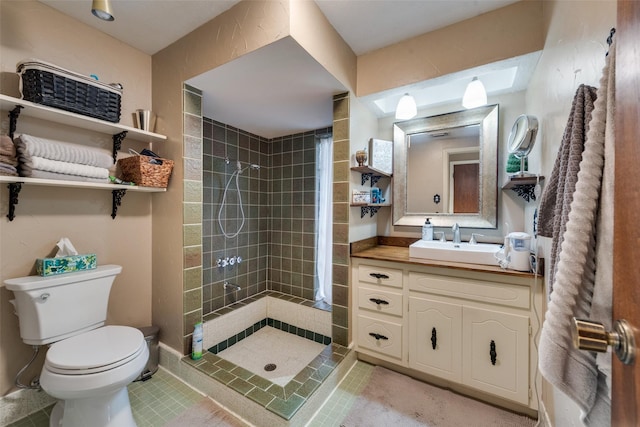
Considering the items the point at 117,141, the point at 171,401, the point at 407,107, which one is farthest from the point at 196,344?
the point at 407,107

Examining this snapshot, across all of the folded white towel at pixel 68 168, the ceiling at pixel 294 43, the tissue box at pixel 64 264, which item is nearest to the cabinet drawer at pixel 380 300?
the ceiling at pixel 294 43

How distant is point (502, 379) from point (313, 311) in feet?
4.72

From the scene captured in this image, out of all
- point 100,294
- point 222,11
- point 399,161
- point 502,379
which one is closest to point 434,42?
point 399,161

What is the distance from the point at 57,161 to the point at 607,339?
2.16 m

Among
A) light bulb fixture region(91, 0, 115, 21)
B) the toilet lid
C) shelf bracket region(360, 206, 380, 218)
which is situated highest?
light bulb fixture region(91, 0, 115, 21)

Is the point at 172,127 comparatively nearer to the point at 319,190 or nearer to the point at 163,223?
the point at 163,223

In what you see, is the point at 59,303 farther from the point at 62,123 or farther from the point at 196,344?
the point at 62,123

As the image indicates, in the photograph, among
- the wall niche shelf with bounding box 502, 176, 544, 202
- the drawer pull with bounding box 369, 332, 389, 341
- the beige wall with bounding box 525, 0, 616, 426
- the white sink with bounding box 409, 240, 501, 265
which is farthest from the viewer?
→ the drawer pull with bounding box 369, 332, 389, 341

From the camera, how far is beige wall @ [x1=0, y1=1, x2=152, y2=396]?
1.36 meters

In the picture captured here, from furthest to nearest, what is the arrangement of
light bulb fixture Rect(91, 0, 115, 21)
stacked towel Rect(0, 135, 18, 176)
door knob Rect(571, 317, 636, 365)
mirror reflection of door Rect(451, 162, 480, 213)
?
mirror reflection of door Rect(451, 162, 480, 213)
stacked towel Rect(0, 135, 18, 176)
light bulb fixture Rect(91, 0, 115, 21)
door knob Rect(571, 317, 636, 365)

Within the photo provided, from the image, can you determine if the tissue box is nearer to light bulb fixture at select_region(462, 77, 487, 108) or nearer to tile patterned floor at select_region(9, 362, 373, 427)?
tile patterned floor at select_region(9, 362, 373, 427)

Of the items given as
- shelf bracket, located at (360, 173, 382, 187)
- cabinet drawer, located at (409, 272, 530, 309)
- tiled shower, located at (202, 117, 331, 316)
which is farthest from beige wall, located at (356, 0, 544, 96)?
cabinet drawer, located at (409, 272, 530, 309)

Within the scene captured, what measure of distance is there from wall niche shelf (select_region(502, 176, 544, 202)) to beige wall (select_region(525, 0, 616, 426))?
65 millimetres

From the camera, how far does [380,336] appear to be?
1832mm
